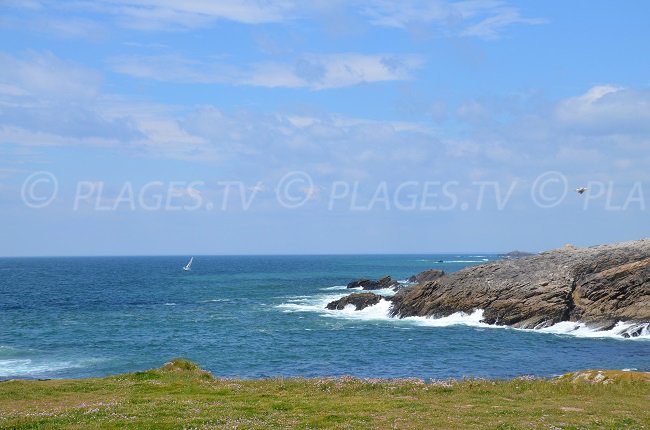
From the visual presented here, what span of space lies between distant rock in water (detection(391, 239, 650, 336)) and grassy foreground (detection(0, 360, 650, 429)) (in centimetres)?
4011

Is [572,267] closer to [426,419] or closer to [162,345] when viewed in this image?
[162,345]

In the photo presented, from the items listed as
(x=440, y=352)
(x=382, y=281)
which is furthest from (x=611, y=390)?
(x=382, y=281)

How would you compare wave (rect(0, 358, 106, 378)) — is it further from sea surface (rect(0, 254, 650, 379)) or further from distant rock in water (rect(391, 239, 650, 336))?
distant rock in water (rect(391, 239, 650, 336))

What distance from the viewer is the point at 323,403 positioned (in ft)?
80.7

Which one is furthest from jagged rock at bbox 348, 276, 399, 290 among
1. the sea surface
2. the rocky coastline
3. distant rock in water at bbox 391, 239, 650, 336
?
distant rock in water at bbox 391, 239, 650, 336

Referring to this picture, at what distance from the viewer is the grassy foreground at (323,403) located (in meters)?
20.6

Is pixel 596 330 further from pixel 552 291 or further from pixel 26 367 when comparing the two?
pixel 26 367

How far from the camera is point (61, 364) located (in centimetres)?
4919

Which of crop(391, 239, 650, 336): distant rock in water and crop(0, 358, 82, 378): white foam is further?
crop(391, 239, 650, 336): distant rock in water

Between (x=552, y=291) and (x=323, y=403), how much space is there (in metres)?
53.9

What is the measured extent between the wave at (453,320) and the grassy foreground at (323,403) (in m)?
35.1

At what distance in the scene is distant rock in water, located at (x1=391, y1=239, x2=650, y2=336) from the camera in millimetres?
66875

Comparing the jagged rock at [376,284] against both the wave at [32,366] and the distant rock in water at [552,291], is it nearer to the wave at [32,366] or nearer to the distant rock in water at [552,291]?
the distant rock in water at [552,291]

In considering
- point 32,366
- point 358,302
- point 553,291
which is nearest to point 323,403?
point 32,366
